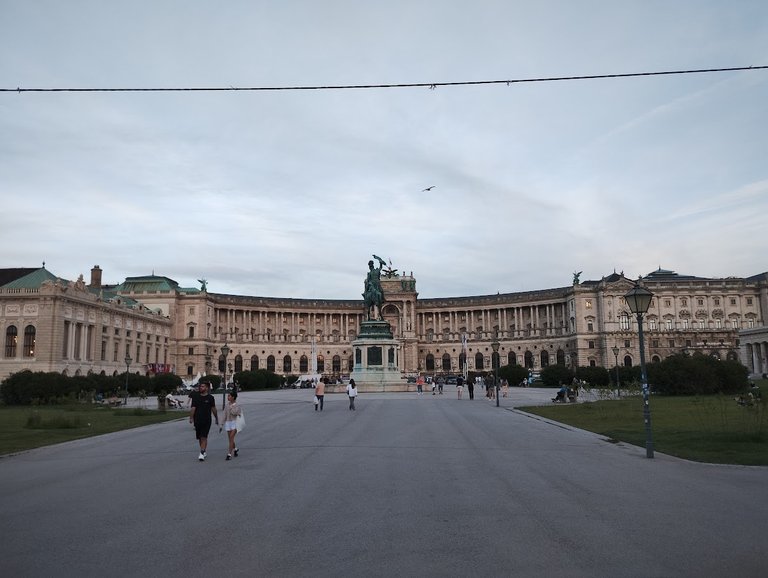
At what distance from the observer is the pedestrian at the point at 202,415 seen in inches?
659

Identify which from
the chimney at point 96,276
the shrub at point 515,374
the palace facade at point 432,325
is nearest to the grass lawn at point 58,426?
the palace facade at point 432,325

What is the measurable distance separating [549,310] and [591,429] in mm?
122687

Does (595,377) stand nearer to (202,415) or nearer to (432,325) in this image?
(202,415)

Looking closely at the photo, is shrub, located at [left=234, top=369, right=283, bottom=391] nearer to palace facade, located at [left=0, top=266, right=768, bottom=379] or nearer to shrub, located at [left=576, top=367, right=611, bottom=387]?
palace facade, located at [left=0, top=266, right=768, bottom=379]

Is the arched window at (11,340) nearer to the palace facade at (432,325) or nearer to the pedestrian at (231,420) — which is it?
the palace facade at (432,325)

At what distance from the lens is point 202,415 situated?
16922 millimetres

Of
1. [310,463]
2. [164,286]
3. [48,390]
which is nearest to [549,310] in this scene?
[164,286]

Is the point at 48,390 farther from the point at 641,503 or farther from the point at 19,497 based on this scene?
the point at 641,503

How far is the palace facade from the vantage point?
364ft

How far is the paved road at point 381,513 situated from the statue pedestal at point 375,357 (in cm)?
4785

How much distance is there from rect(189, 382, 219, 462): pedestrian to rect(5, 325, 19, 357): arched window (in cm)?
6860

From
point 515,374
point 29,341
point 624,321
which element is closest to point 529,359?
point 624,321

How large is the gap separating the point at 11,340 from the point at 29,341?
2.23 metres

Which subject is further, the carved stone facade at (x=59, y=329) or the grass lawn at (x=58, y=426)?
the carved stone facade at (x=59, y=329)
